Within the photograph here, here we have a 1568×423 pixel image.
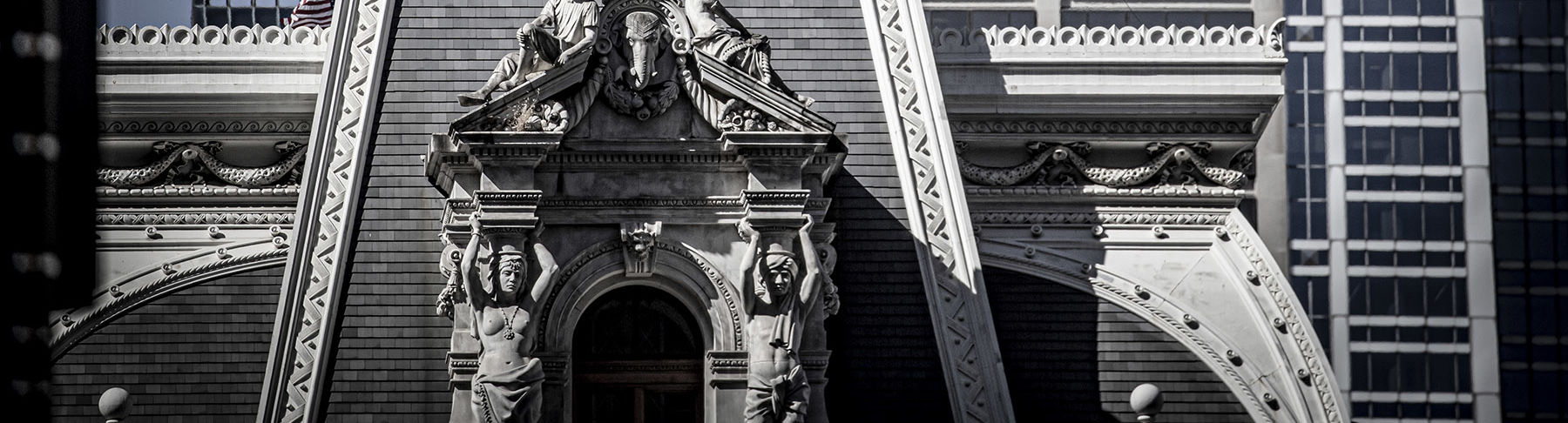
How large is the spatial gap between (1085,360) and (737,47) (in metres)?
8.39

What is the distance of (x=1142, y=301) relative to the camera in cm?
3562

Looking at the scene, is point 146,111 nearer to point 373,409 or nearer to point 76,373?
point 76,373

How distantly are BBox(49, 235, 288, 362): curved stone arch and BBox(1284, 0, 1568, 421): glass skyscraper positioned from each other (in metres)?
24.6

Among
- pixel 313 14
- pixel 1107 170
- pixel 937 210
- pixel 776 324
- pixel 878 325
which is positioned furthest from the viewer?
pixel 313 14

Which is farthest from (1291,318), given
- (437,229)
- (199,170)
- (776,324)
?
(199,170)

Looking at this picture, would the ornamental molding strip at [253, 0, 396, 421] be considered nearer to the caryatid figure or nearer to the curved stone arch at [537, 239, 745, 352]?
the curved stone arch at [537, 239, 745, 352]

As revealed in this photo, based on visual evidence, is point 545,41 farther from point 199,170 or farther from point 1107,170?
point 1107,170

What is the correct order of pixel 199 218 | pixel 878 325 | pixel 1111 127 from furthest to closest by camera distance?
pixel 1111 127, pixel 199 218, pixel 878 325

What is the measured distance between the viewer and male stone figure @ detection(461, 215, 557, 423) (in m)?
28.5

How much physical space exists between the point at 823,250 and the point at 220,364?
9.88m

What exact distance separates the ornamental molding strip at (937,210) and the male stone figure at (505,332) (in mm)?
6169

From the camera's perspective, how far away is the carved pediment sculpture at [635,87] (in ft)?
95.3

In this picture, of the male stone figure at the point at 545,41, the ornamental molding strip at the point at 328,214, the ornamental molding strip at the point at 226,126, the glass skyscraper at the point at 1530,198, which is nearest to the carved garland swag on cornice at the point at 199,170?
the ornamental molding strip at the point at 226,126

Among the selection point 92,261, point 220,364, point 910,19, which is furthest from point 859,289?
point 92,261
